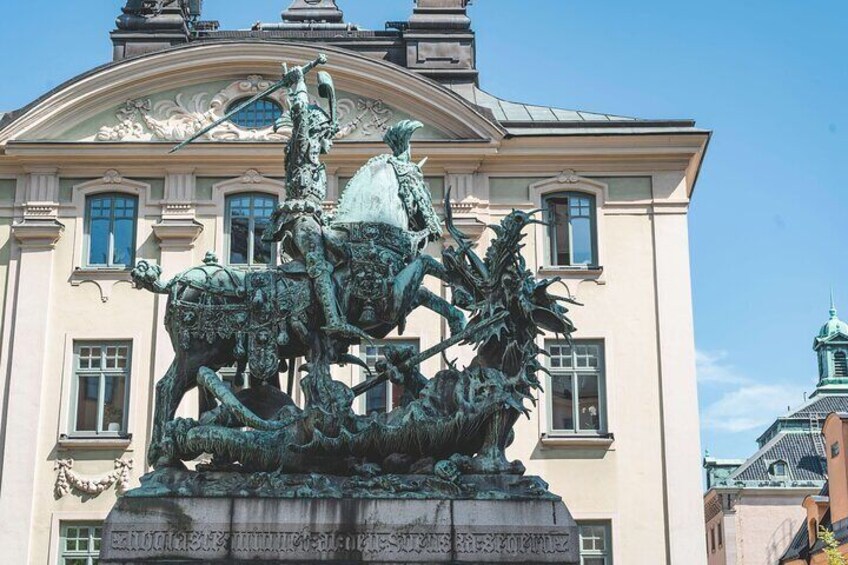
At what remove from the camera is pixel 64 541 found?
A: 26484 millimetres

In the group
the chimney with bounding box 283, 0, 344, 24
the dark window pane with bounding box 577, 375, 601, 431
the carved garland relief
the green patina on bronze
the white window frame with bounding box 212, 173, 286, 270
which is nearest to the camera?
the green patina on bronze

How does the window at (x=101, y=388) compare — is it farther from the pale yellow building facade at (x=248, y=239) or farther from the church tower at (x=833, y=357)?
the church tower at (x=833, y=357)

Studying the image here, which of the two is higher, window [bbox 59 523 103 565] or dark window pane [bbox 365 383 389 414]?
dark window pane [bbox 365 383 389 414]

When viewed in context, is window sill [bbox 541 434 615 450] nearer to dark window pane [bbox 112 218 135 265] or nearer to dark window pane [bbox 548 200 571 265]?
dark window pane [bbox 548 200 571 265]

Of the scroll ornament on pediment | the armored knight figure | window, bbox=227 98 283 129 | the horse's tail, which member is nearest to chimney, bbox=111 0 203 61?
the scroll ornament on pediment

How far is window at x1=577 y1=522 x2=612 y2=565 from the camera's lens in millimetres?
26312

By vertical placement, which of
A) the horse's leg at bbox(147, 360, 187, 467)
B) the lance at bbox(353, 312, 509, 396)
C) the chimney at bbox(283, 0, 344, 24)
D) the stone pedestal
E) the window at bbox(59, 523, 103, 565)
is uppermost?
the chimney at bbox(283, 0, 344, 24)

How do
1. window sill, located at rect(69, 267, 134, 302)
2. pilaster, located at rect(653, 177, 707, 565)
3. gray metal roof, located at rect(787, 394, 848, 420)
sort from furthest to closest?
gray metal roof, located at rect(787, 394, 848, 420) → window sill, located at rect(69, 267, 134, 302) → pilaster, located at rect(653, 177, 707, 565)

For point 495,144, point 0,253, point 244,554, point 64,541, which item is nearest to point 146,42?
point 0,253

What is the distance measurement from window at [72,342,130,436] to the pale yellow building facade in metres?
0.04

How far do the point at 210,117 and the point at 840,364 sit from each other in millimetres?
54725

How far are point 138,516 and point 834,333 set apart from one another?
69.5 m

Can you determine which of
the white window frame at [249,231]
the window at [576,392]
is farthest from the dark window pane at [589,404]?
the white window frame at [249,231]

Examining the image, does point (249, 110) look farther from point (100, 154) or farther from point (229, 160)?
point (100, 154)
